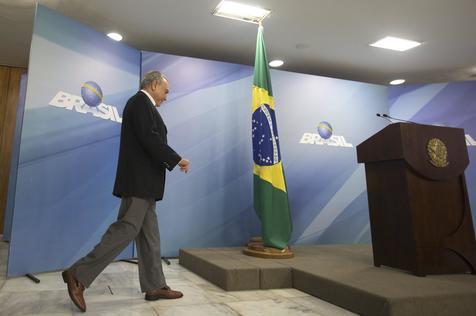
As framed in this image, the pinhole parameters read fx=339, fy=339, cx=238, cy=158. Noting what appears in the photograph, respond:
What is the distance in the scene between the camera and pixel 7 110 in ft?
16.5

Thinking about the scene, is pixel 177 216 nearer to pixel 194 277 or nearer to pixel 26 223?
pixel 194 277

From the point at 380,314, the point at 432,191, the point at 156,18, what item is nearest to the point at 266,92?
the point at 156,18

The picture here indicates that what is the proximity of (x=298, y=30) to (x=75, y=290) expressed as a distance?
3410mm

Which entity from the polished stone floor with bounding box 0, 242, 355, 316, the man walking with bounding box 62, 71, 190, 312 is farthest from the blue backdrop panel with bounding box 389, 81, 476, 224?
the man walking with bounding box 62, 71, 190, 312

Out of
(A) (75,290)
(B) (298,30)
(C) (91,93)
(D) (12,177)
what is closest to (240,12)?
(B) (298,30)

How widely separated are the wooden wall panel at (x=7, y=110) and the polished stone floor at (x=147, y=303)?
9.46 ft

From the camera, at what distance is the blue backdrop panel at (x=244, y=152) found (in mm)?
3848

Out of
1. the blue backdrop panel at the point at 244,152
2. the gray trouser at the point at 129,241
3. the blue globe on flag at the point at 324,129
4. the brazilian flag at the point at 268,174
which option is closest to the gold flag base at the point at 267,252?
the brazilian flag at the point at 268,174

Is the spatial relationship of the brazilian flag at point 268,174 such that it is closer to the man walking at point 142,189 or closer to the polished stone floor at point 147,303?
the polished stone floor at point 147,303

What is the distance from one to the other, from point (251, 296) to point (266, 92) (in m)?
1.94

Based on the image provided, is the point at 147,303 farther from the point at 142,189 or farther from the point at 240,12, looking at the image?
the point at 240,12

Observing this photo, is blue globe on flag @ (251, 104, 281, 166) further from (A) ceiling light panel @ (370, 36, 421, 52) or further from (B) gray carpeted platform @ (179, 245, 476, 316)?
(A) ceiling light panel @ (370, 36, 421, 52)

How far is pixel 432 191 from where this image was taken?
2.27 metres

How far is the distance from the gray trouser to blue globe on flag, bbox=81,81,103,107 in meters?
1.63
